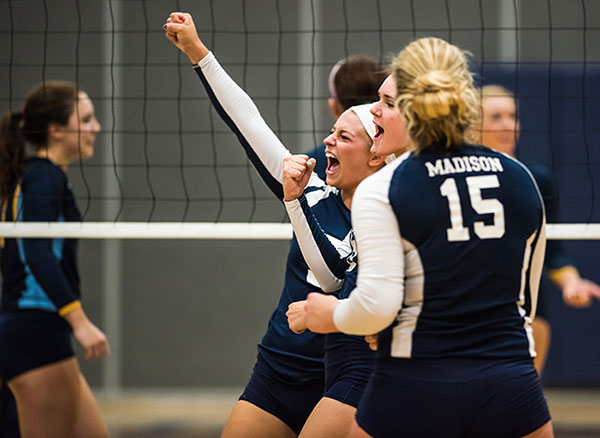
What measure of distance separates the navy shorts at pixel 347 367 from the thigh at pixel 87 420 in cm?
158

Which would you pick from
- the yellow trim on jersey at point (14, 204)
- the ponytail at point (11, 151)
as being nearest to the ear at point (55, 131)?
the ponytail at point (11, 151)

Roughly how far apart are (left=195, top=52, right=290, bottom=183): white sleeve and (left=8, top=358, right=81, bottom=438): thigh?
1.55m

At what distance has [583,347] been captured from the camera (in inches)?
245

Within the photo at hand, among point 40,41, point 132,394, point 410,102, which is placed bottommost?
point 132,394

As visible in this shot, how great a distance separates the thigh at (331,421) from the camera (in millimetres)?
2273

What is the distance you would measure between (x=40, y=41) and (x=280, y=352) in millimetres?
4743

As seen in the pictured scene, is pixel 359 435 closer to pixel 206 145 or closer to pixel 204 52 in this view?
pixel 204 52

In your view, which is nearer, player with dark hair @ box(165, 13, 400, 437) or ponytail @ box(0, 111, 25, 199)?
player with dark hair @ box(165, 13, 400, 437)

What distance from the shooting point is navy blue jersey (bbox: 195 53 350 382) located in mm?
2510

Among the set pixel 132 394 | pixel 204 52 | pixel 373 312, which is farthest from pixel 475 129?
pixel 132 394

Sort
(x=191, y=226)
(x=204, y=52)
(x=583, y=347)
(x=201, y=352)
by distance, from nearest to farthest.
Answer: (x=204, y=52)
(x=191, y=226)
(x=583, y=347)
(x=201, y=352)

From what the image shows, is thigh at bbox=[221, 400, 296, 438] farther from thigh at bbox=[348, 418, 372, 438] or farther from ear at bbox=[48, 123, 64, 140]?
ear at bbox=[48, 123, 64, 140]

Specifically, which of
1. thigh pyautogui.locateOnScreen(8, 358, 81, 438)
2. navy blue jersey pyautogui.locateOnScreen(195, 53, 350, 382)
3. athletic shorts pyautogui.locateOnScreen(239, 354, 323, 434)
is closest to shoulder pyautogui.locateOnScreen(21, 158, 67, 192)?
thigh pyautogui.locateOnScreen(8, 358, 81, 438)

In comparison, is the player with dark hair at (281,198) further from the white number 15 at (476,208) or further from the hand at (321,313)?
the white number 15 at (476,208)
